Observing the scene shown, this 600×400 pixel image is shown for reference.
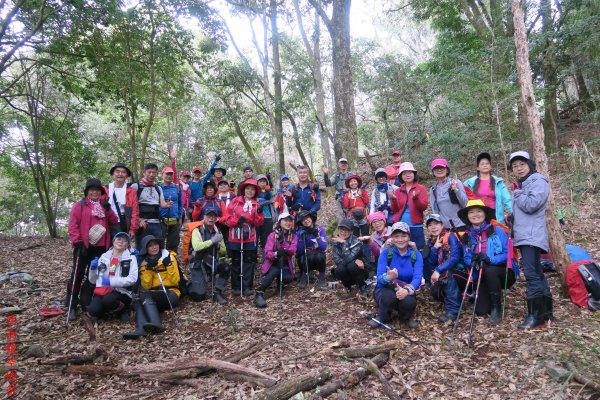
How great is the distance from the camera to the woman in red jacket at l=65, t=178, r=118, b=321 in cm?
566

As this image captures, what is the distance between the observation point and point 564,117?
14.1 meters

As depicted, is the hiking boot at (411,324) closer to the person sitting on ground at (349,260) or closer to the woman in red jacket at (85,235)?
the person sitting on ground at (349,260)

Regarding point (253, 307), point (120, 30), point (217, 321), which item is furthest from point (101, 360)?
point (120, 30)

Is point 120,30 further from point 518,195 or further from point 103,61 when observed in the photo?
point 518,195

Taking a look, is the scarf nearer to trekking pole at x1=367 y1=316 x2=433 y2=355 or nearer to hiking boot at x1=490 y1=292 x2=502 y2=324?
trekking pole at x1=367 y1=316 x2=433 y2=355

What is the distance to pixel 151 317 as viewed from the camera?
5.29m

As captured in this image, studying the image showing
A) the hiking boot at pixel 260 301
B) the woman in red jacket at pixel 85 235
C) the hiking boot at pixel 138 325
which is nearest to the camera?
the hiking boot at pixel 138 325

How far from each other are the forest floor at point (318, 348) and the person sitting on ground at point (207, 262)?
0.79ft

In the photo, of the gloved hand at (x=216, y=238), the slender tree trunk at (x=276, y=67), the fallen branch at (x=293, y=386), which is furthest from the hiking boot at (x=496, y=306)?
the slender tree trunk at (x=276, y=67)

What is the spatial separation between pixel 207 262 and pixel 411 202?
3.97m

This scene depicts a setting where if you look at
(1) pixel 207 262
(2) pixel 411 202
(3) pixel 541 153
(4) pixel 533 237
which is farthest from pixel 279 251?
(3) pixel 541 153

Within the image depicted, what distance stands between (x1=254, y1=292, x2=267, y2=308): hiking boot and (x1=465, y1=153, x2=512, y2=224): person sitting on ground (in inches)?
149

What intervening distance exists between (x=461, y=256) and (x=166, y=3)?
1048 centimetres

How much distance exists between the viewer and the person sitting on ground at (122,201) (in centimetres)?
616
